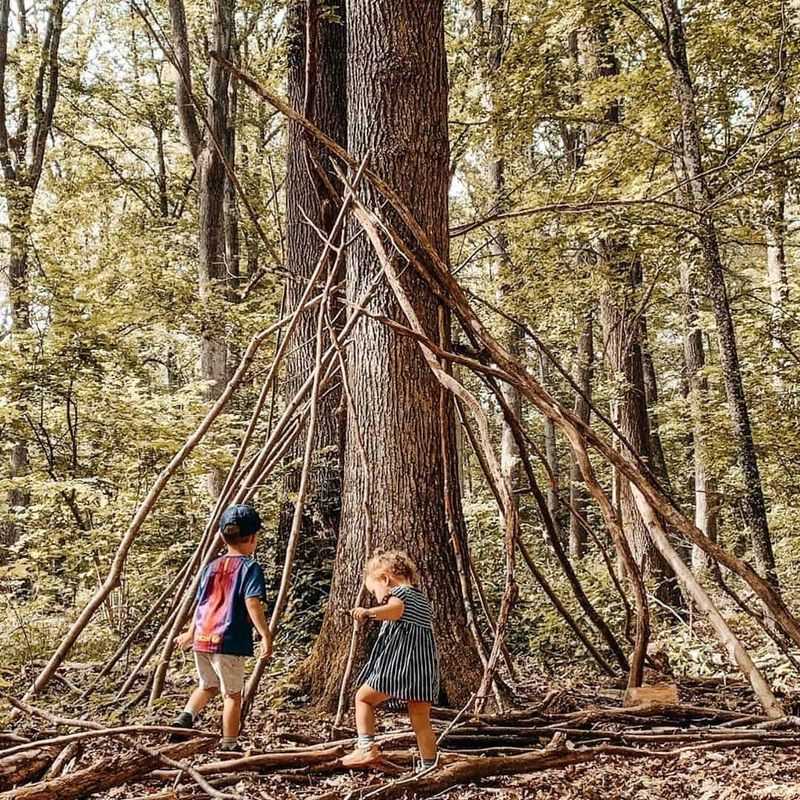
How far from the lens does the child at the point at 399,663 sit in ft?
10.3

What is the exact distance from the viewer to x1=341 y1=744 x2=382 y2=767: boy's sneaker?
3113 mm

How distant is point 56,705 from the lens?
15.3ft

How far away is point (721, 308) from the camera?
249 inches

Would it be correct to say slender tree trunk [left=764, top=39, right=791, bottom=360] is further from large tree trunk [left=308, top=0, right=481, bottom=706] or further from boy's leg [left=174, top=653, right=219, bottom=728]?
boy's leg [left=174, top=653, right=219, bottom=728]

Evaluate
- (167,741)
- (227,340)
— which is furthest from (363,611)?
(227,340)

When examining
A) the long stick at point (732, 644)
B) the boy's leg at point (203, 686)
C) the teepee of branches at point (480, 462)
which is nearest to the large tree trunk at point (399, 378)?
the teepee of branches at point (480, 462)

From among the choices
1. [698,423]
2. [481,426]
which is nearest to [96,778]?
[481,426]

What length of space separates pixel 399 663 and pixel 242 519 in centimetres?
94

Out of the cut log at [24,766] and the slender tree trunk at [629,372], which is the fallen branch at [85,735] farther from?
the slender tree trunk at [629,372]

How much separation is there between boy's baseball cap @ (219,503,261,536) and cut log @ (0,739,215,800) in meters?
0.90

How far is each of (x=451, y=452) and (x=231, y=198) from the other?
380 inches

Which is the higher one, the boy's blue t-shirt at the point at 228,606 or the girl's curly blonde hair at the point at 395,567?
the girl's curly blonde hair at the point at 395,567

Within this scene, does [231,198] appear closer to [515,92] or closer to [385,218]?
[515,92]

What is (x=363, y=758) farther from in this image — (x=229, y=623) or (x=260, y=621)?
(x=229, y=623)
